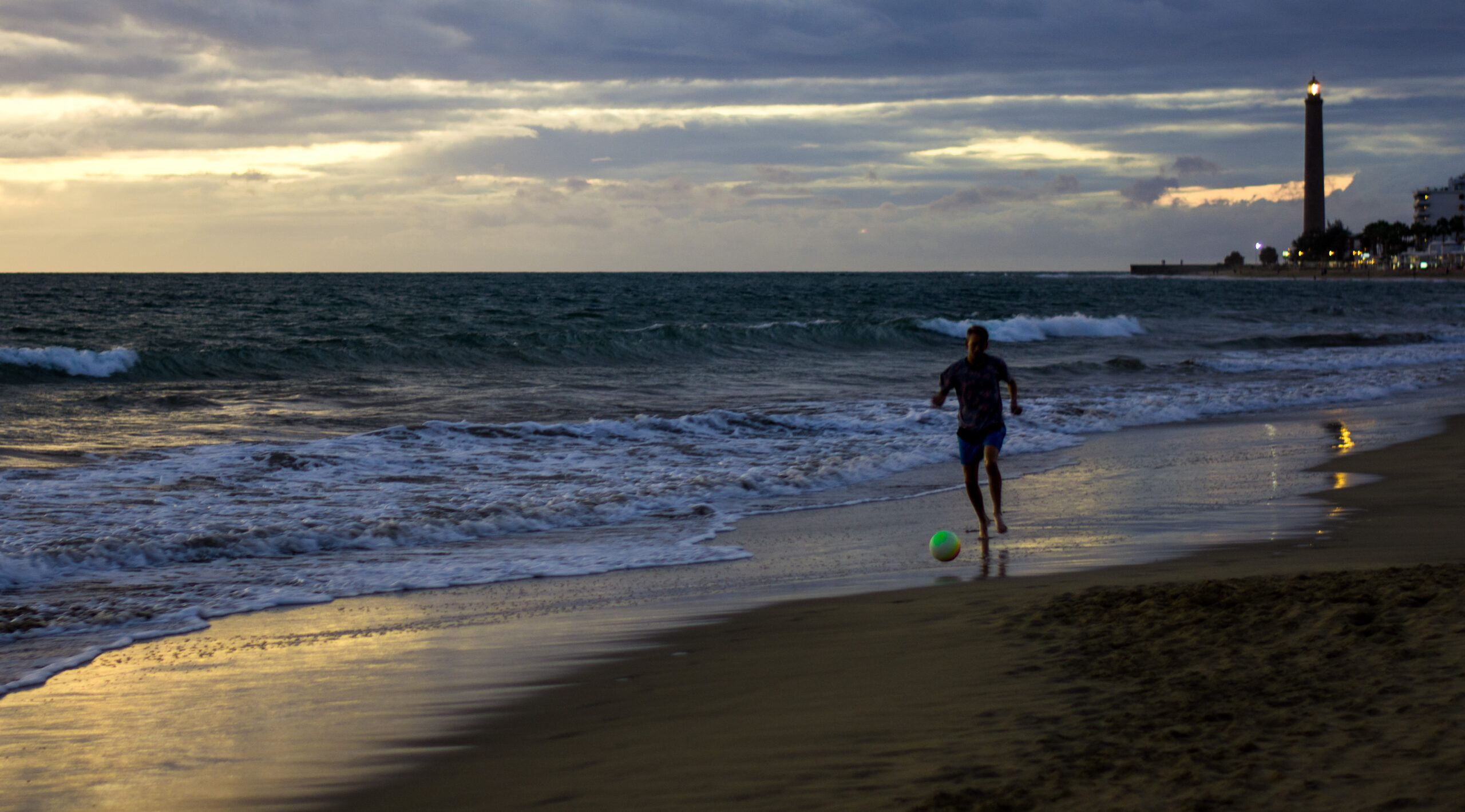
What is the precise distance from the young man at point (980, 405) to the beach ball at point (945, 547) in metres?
1.11

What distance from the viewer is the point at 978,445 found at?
828 centimetres

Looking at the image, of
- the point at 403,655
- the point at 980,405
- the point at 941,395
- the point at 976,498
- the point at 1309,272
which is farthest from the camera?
the point at 1309,272

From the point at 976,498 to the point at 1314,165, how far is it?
155 meters

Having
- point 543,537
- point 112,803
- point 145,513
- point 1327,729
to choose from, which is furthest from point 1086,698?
point 145,513

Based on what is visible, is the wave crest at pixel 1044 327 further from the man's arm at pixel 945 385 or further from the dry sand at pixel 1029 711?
the dry sand at pixel 1029 711

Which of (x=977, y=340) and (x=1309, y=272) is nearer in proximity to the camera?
(x=977, y=340)

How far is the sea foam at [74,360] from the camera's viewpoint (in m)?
20.9

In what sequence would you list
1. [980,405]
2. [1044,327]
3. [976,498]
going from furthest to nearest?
1. [1044,327]
2. [980,405]
3. [976,498]

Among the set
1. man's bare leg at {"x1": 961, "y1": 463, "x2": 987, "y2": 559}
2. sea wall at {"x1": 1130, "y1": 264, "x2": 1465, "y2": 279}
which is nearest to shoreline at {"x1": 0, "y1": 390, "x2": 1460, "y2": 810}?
man's bare leg at {"x1": 961, "y1": 463, "x2": 987, "y2": 559}

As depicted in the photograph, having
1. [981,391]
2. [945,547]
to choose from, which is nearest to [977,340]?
[981,391]

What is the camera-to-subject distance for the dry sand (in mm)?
3104

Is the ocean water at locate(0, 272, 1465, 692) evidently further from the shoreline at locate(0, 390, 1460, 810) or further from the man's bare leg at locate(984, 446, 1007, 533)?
the man's bare leg at locate(984, 446, 1007, 533)

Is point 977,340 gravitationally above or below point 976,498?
above

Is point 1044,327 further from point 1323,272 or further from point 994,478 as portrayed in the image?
point 1323,272
